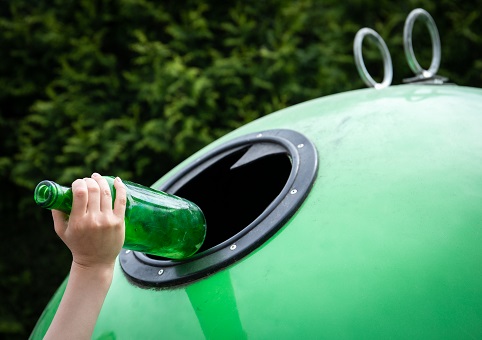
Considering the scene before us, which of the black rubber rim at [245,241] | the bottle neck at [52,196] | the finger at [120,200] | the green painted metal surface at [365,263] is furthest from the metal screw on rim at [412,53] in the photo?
the bottle neck at [52,196]

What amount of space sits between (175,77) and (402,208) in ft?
11.1

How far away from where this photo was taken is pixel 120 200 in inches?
49.4

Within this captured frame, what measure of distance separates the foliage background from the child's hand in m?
3.18

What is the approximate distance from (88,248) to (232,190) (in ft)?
2.67

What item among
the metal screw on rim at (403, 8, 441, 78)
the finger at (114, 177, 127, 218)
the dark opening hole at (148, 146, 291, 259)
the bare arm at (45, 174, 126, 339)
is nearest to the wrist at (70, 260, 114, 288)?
the bare arm at (45, 174, 126, 339)

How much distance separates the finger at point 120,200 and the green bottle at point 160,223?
0.06ft

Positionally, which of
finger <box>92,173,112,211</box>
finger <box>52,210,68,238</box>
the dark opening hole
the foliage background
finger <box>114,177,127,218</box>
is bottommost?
the foliage background

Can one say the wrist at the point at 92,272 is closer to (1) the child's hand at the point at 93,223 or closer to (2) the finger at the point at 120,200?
(1) the child's hand at the point at 93,223

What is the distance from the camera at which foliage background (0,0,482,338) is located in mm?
4629

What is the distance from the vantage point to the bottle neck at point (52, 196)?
118 cm

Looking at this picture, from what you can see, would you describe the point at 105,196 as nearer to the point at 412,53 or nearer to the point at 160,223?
the point at 160,223

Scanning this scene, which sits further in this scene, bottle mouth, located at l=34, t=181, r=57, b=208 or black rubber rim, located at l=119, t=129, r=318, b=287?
black rubber rim, located at l=119, t=129, r=318, b=287

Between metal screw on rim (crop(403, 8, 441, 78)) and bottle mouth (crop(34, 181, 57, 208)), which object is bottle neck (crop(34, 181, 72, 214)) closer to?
bottle mouth (crop(34, 181, 57, 208))

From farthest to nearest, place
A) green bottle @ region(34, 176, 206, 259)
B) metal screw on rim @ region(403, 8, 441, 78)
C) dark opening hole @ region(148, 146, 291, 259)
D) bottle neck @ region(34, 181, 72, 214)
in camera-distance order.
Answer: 1. metal screw on rim @ region(403, 8, 441, 78)
2. dark opening hole @ region(148, 146, 291, 259)
3. green bottle @ region(34, 176, 206, 259)
4. bottle neck @ region(34, 181, 72, 214)
